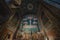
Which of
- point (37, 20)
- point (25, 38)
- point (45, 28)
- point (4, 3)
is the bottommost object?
point (25, 38)

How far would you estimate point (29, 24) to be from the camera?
4.25 metres

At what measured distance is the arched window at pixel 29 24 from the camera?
4.11 metres

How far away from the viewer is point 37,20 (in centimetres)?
429

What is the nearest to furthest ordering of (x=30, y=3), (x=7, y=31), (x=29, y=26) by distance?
(x=7, y=31), (x=29, y=26), (x=30, y=3)

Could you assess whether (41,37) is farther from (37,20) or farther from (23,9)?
(23,9)

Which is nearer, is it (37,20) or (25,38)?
(25,38)

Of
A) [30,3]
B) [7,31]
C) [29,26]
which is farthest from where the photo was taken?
[30,3]

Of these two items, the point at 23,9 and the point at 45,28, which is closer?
the point at 45,28

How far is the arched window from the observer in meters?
4.11

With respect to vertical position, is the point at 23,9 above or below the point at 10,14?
above

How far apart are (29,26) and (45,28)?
1.59ft

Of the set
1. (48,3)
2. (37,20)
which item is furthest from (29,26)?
(48,3)

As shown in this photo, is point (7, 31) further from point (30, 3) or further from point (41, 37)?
point (30, 3)

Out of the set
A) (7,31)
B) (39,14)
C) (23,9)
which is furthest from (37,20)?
(7,31)
